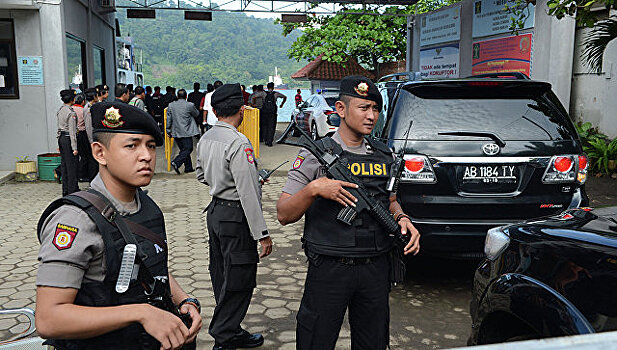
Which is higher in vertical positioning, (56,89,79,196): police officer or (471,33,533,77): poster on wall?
(471,33,533,77): poster on wall

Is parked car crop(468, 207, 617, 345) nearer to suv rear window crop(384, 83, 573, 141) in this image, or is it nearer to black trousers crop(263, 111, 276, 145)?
suv rear window crop(384, 83, 573, 141)

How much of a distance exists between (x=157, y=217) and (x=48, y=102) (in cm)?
1076

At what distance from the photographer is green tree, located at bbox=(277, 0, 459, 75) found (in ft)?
85.4

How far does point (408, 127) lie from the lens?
4.25 m

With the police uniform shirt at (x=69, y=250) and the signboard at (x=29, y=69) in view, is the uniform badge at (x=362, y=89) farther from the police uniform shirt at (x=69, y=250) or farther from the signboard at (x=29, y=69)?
the signboard at (x=29, y=69)

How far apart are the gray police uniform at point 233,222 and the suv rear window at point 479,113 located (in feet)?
4.59

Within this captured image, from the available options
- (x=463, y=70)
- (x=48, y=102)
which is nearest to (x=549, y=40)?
(x=463, y=70)

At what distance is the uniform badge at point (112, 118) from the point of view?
70.9 inches

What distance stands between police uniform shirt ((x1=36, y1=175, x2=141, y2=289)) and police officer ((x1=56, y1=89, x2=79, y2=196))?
750 cm

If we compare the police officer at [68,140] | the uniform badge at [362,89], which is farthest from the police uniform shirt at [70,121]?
the uniform badge at [362,89]

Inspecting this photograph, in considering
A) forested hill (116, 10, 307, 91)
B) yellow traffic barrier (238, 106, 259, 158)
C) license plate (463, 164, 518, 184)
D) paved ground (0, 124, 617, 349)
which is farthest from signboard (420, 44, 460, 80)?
forested hill (116, 10, 307, 91)

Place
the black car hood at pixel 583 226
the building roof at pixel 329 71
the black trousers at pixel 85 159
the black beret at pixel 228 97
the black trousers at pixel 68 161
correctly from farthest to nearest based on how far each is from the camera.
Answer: the building roof at pixel 329 71
the black trousers at pixel 85 159
the black trousers at pixel 68 161
the black beret at pixel 228 97
the black car hood at pixel 583 226

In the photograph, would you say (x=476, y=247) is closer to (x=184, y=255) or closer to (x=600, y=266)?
(x=600, y=266)

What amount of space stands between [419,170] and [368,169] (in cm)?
151
